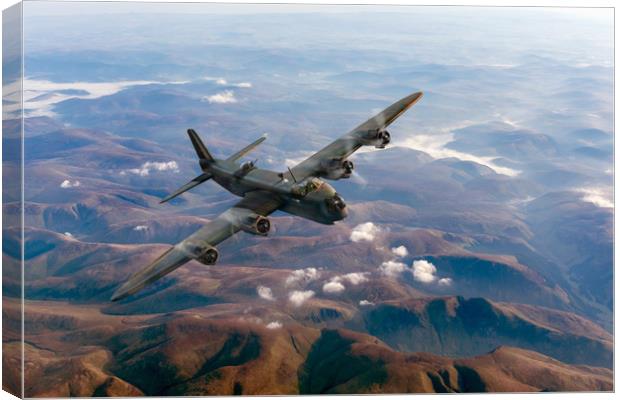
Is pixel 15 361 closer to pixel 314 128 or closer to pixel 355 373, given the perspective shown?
pixel 355 373

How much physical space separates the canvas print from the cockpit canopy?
35cm

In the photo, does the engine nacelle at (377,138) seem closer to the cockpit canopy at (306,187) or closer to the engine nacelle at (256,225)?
the cockpit canopy at (306,187)

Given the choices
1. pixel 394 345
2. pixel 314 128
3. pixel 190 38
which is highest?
pixel 190 38

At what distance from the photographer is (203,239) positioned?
168 ft

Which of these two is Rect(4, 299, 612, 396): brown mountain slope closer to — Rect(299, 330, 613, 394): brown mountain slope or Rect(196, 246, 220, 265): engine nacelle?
A: Rect(299, 330, 613, 394): brown mountain slope

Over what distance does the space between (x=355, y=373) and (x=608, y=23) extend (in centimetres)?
4624

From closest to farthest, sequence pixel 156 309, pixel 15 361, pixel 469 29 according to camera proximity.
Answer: pixel 15 361 < pixel 469 29 < pixel 156 309

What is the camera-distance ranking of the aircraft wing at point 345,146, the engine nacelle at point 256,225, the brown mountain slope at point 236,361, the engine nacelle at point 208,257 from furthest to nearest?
1. the brown mountain slope at point 236,361
2. the aircraft wing at point 345,146
3. the engine nacelle at point 256,225
4. the engine nacelle at point 208,257

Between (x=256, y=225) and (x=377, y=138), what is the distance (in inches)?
674

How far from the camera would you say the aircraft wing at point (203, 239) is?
153 ft

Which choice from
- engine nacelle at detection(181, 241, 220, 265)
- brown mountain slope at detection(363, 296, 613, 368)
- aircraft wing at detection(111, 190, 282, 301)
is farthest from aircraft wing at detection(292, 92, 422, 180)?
brown mountain slope at detection(363, 296, 613, 368)

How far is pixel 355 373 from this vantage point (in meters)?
75.1

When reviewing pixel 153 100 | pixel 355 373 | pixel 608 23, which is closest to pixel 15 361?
pixel 355 373

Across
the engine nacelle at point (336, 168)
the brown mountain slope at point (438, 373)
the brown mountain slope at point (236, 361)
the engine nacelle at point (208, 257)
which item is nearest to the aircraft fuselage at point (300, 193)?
the engine nacelle at point (336, 168)
